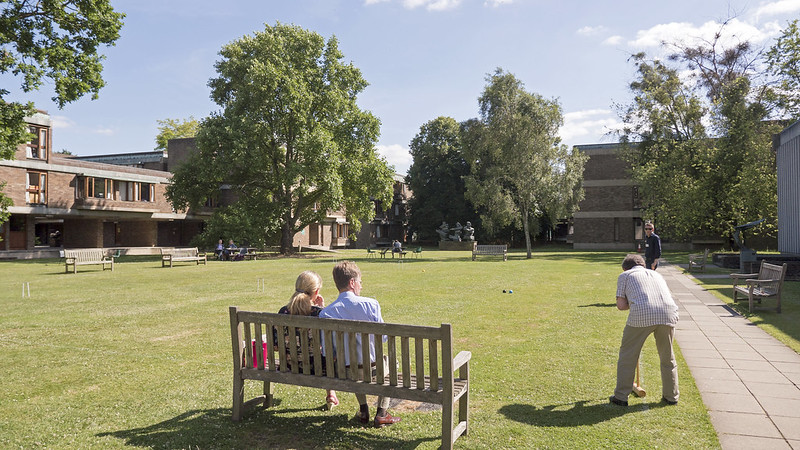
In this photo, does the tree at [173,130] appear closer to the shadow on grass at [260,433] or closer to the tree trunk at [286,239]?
the tree trunk at [286,239]

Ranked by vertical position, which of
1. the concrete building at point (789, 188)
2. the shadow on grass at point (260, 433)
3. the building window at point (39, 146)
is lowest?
the shadow on grass at point (260, 433)

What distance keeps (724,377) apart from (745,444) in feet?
7.27

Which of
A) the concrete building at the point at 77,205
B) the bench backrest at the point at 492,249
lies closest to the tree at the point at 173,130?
the concrete building at the point at 77,205

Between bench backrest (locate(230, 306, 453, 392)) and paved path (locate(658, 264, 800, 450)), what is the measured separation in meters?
2.48

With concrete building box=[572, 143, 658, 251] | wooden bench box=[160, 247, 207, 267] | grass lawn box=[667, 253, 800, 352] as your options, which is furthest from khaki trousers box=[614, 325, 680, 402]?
concrete building box=[572, 143, 658, 251]

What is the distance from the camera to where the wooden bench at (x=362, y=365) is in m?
4.06

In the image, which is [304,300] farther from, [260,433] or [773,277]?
[773,277]

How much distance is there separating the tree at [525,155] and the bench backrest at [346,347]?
3198 centimetres

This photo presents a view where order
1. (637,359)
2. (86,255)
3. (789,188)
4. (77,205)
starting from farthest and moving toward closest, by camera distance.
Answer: (77,205) < (86,255) < (789,188) < (637,359)

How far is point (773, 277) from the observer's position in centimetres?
1135

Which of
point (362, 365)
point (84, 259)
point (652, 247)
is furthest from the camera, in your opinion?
point (84, 259)

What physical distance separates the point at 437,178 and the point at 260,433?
199 ft

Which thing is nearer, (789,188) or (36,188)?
(789,188)

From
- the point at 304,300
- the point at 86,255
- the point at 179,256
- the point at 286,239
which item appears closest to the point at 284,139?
the point at 286,239
